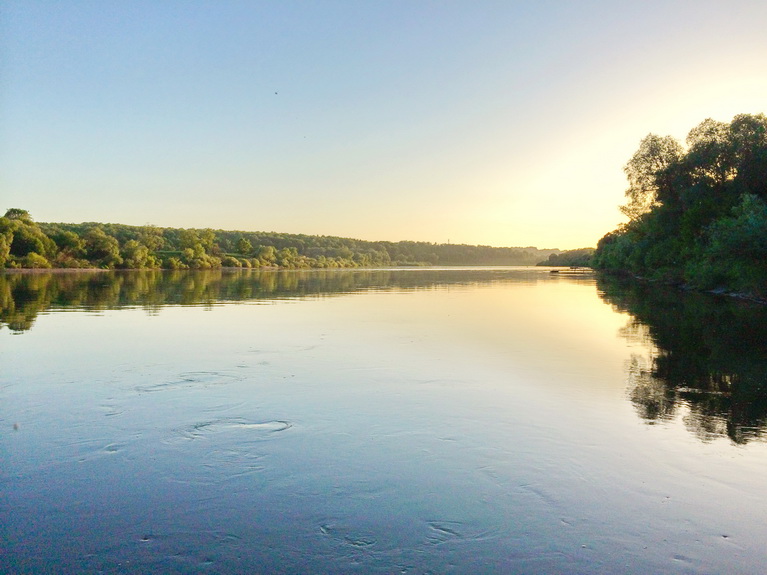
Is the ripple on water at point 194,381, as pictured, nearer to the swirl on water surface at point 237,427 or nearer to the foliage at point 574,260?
the swirl on water surface at point 237,427

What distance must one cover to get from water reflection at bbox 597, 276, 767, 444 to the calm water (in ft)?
0.26

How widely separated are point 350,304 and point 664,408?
23464mm

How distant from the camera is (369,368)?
14070 millimetres

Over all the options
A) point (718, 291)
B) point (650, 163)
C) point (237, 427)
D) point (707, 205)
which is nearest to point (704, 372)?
point (237, 427)

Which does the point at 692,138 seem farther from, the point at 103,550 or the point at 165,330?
the point at 103,550

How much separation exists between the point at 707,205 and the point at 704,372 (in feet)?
129

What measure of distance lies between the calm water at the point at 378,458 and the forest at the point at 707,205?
20.4 m

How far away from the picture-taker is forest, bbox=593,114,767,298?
34.4 meters

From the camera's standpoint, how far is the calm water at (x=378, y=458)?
5430 millimetres

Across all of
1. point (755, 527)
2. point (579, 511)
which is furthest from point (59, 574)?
point (755, 527)

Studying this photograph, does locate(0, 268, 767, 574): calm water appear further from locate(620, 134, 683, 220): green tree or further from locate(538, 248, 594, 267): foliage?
locate(538, 248, 594, 267): foliage

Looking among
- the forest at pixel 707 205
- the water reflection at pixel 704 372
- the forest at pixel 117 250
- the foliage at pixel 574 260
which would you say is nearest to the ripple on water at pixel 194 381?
the water reflection at pixel 704 372

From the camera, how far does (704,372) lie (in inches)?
553

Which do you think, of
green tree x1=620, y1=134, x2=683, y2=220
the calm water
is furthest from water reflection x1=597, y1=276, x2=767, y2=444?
green tree x1=620, y1=134, x2=683, y2=220
